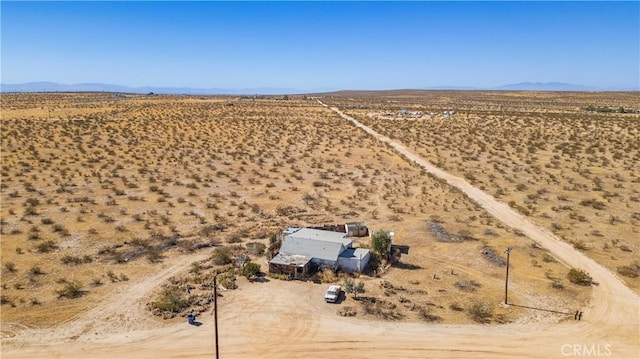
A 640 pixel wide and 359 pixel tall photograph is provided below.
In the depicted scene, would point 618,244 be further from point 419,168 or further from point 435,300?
point 419,168

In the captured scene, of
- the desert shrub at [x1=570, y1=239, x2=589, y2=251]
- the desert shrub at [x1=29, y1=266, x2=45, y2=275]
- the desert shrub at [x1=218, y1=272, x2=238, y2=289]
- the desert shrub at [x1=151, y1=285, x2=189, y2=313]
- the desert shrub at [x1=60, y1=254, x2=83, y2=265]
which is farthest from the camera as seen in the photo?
the desert shrub at [x1=570, y1=239, x2=589, y2=251]

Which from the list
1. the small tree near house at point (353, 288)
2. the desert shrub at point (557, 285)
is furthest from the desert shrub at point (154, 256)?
the desert shrub at point (557, 285)

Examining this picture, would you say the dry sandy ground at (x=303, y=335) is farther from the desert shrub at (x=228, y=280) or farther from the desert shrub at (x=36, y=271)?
the desert shrub at (x=36, y=271)

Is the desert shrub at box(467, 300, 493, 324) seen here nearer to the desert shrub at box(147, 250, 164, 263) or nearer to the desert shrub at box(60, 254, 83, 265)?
the desert shrub at box(147, 250, 164, 263)

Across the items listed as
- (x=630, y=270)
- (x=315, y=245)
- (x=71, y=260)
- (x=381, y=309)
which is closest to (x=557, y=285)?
(x=630, y=270)

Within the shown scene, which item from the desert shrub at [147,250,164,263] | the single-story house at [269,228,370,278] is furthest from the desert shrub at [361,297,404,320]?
the desert shrub at [147,250,164,263]
